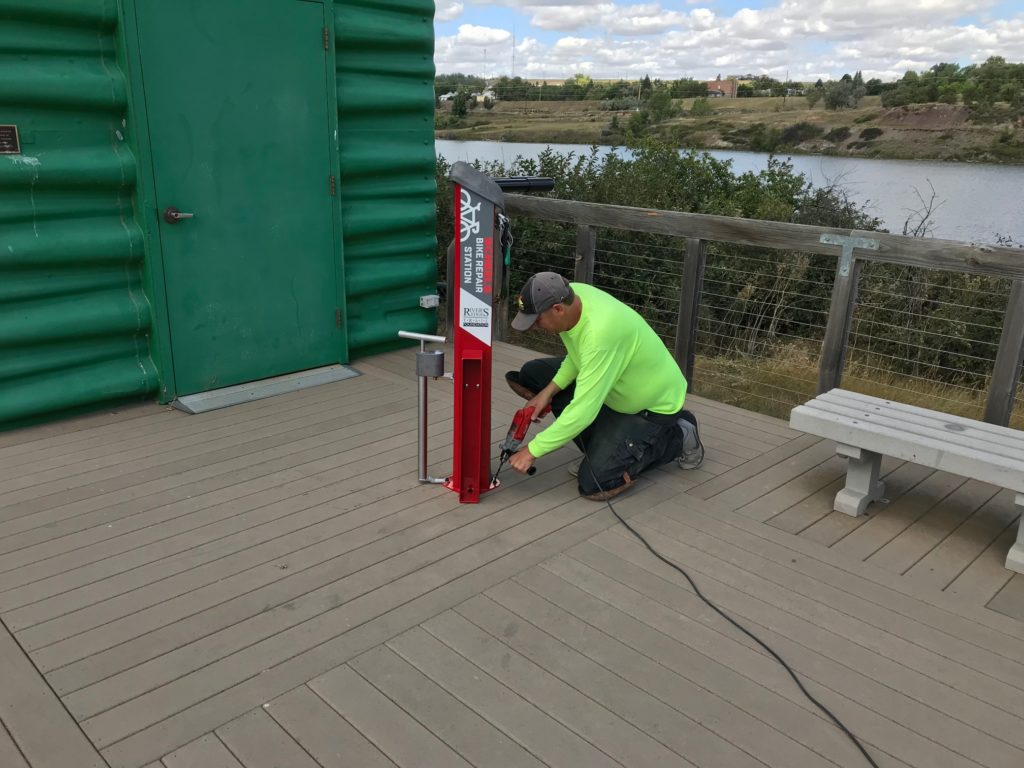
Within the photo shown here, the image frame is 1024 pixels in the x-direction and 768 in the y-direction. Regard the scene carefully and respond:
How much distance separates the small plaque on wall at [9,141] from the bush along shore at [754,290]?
11.4 ft

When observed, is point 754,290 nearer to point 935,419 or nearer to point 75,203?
point 935,419

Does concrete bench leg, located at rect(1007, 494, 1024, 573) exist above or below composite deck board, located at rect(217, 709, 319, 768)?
above

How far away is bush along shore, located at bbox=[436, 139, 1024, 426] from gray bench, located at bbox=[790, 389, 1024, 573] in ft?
4.76

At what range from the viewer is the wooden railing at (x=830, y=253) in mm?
3789

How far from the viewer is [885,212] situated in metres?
9.94

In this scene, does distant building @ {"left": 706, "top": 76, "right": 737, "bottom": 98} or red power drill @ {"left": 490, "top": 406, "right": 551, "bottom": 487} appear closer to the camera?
red power drill @ {"left": 490, "top": 406, "right": 551, "bottom": 487}

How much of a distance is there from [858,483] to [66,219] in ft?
13.4

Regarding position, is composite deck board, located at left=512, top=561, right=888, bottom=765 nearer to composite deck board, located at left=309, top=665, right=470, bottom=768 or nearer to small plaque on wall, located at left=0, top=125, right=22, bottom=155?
composite deck board, located at left=309, top=665, right=470, bottom=768

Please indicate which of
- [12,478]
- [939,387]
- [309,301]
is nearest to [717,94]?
[939,387]

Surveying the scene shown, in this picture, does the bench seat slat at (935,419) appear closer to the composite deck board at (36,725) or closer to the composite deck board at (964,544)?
the composite deck board at (964,544)

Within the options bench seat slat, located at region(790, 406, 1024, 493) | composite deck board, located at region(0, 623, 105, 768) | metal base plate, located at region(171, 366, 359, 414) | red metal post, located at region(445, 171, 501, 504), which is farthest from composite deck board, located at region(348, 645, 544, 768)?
metal base plate, located at region(171, 366, 359, 414)

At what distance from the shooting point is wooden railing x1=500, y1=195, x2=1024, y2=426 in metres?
3.79

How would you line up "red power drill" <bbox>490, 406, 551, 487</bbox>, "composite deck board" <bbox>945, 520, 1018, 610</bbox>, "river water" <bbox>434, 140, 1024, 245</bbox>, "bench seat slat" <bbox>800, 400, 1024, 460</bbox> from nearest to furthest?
1. "composite deck board" <bbox>945, 520, 1018, 610</bbox>
2. "bench seat slat" <bbox>800, 400, 1024, 460</bbox>
3. "red power drill" <bbox>490, 406, 551, 487</bbox>
4. "river water" <bbox>434, 140, 1024, 245</bbox>

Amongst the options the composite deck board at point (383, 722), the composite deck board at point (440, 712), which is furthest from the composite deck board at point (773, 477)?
the composite deck board at point (383, 722)
